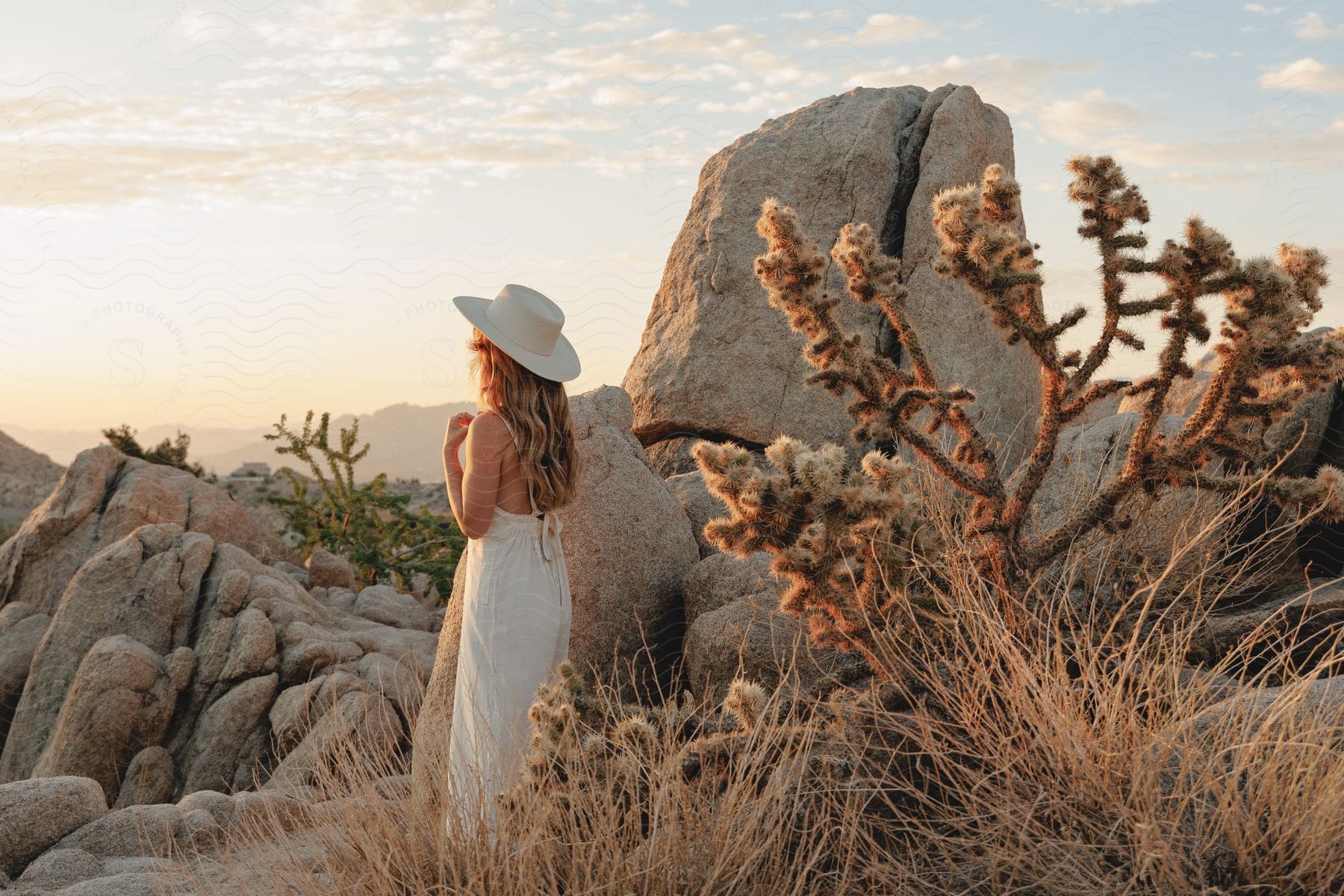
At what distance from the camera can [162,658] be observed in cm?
860

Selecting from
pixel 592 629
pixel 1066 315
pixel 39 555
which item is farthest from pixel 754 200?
pixel 39 555

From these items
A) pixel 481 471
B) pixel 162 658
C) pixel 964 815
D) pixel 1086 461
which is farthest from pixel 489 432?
pixel 162 658

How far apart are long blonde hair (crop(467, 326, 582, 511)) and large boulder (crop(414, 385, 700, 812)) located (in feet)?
2.86

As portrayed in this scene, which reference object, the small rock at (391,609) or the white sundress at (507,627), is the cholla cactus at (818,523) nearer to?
the white sundress at (507,627)

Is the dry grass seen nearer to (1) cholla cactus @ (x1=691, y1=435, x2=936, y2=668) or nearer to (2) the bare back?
(1) cholla cactus @ (x1=691, y1=435, x2=936, y2=668)

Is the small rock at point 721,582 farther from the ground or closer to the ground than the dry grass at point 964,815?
farther from the ground

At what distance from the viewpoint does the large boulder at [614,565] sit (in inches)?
250

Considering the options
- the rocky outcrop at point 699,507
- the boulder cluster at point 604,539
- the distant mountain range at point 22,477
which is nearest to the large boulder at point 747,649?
the boulder cluster at point 604,539

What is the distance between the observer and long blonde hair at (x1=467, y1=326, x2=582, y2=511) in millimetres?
5164

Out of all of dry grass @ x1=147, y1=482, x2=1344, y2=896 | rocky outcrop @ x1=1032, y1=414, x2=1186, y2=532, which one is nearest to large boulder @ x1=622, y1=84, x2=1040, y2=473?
rocky outcrop @ x1=1032, y1=414, x2=1186, y2=532

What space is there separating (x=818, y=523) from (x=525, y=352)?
185 cm

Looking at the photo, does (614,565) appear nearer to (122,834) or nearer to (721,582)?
(721,582)

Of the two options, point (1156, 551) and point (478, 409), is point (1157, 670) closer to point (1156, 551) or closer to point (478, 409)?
point (1156, 551)

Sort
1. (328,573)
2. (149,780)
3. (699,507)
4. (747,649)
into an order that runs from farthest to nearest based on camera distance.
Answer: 1. (328,573)
2. (149,780)
3. (699,507)
4. (747,649)
